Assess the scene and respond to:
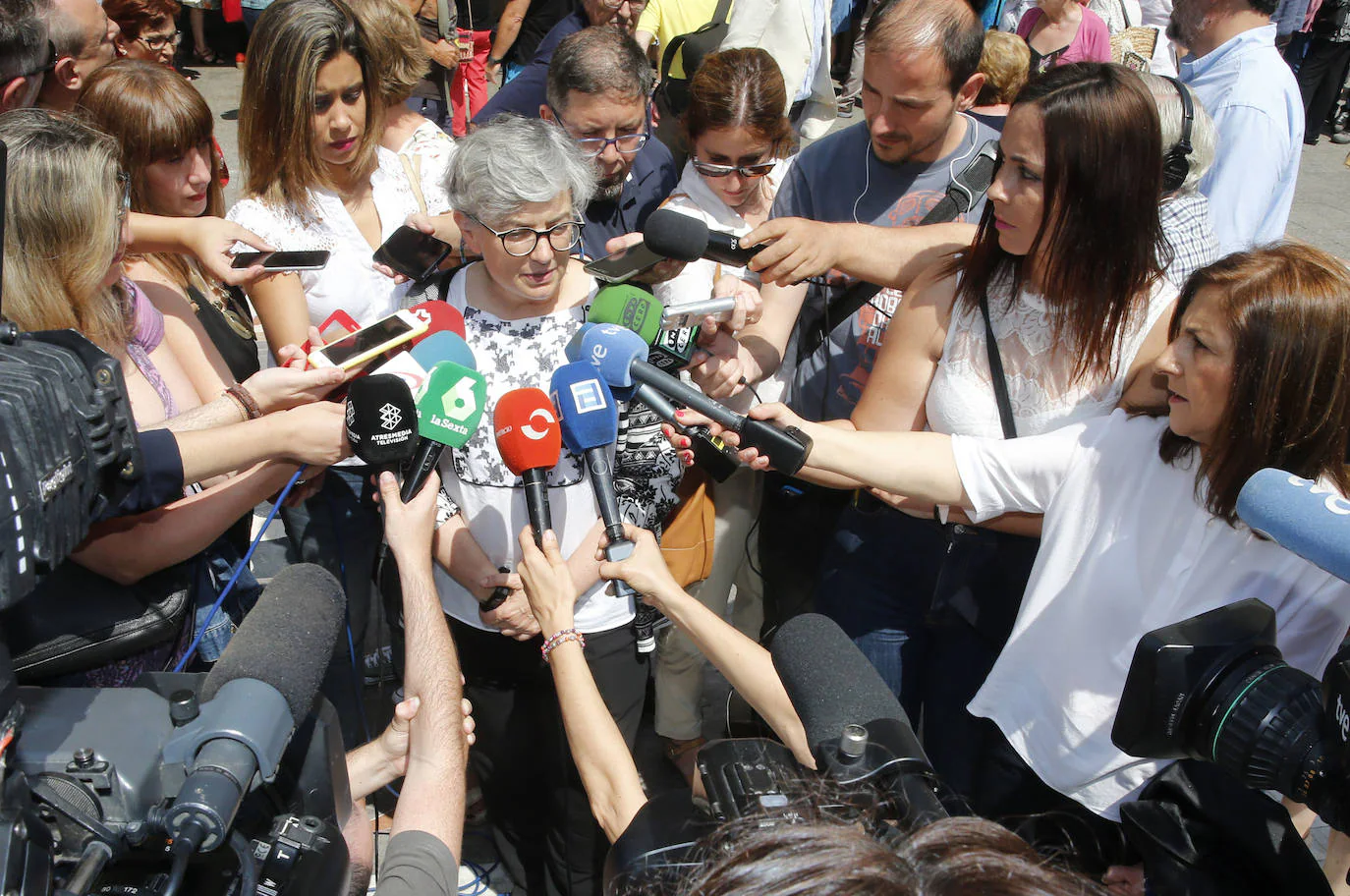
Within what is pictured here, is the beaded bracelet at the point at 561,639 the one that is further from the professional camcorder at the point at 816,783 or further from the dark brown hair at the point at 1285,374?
the dark brown hair at the point at 1285,374

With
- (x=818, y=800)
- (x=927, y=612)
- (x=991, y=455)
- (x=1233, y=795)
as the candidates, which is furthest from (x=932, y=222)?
(x=818, y=800)

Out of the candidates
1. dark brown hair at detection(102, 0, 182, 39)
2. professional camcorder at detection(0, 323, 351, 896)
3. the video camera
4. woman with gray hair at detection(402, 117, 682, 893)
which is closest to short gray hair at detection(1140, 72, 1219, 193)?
the video camera

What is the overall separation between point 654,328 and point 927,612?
0.93m

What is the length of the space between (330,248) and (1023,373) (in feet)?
5.92

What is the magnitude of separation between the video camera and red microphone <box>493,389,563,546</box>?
3.61 feet

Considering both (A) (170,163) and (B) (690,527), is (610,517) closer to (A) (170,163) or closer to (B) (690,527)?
(B) (690,527)

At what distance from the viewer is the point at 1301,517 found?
142 cm

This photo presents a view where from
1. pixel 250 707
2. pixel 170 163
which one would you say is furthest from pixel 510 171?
pixel 250 707

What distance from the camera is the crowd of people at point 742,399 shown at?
1.78 m

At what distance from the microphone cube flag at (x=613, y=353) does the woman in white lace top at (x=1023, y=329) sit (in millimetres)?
507

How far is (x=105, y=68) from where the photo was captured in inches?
112

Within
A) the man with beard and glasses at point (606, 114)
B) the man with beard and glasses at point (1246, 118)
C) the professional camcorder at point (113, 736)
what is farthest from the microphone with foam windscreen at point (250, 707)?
the man with beard and glasses at point (1246, 118)

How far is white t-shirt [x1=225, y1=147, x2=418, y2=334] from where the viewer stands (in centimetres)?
276

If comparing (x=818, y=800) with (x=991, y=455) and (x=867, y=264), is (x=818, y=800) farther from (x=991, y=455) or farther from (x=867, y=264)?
(x=867, y=264)
